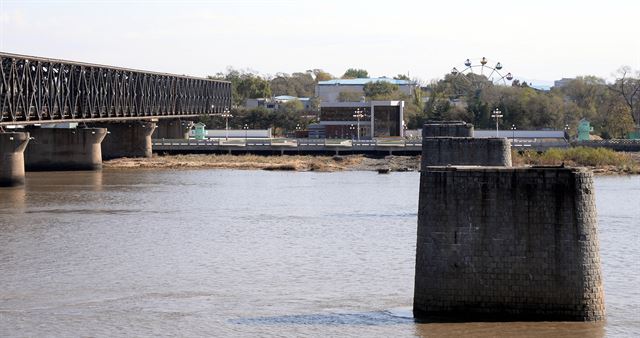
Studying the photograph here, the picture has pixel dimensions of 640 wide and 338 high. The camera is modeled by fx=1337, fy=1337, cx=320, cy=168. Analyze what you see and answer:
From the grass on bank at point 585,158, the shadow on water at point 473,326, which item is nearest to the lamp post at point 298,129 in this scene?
the grass on bank at point 585,158

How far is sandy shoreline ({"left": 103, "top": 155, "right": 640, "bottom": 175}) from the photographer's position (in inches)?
4429

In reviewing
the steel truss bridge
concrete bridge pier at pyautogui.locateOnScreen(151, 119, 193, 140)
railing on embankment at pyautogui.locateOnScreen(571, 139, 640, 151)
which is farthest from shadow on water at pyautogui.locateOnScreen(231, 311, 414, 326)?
concrete bridge pier at pyautogui.locateOnScreen(151, 119, 193, 140)

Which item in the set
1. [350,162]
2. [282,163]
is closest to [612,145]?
[350,162]

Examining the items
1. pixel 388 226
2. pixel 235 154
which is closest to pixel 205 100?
pixel 235 154

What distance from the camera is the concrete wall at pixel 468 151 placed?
5722 centimetres

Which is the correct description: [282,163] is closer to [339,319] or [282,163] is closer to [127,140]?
[127,140]

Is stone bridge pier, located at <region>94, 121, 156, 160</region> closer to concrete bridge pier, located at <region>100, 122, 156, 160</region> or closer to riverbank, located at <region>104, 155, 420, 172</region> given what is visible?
concrete bridge pier, located at <region>100, 122, 156, 160</region>

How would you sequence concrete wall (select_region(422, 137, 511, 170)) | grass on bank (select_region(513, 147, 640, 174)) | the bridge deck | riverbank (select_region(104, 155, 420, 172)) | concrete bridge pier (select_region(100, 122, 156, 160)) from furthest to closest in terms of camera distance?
1. the bridge deck
2. concrete bridge pier (select_region(100, 122, 156, 160))
3. riverbank (select_region(104, 155, 420, 172))
4. grass on bank (select_region(513, 147, 640, 174))
5. concrete wall (select_region(422, 137, 511, 170))

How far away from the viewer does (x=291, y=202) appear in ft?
246

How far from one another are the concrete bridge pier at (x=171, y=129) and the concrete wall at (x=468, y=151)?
307 ft

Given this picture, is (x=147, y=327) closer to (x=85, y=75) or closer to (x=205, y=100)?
(x=85, y=75)

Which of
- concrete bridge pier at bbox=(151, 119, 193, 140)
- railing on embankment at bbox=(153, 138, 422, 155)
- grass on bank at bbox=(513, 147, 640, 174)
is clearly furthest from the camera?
concrete bridge pier at bbox=(151, 119, 193, 140)

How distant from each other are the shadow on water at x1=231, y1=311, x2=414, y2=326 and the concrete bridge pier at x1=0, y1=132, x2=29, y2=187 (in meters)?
53.9

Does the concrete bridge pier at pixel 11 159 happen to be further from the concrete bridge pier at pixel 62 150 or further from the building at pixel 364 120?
the building at pixel 364 120
